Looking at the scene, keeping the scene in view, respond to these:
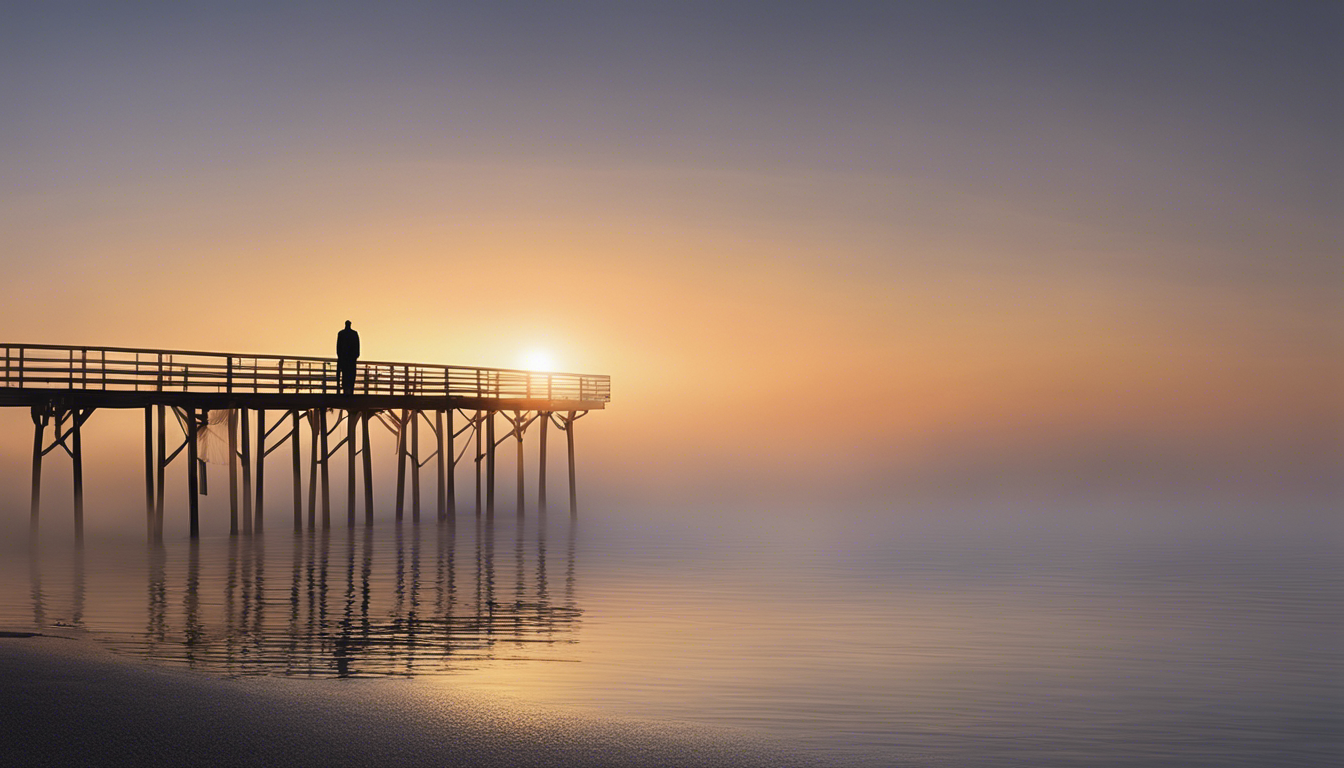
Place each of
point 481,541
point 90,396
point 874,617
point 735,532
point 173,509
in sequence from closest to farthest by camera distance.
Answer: point 874,617 → point 90,396 → point 481,541 → point 735,532 → point 173,509

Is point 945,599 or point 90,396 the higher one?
point 90,396

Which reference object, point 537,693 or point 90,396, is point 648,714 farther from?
point 90,396

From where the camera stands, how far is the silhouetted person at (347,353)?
116 feet

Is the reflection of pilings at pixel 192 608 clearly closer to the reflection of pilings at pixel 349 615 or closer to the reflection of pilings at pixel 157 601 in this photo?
the reflection of pilings at pixel 349 615

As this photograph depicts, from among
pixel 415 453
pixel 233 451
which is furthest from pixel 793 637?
pixel 415 453

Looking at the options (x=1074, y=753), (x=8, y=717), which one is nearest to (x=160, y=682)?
(x=8, y=717)

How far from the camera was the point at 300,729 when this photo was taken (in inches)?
392

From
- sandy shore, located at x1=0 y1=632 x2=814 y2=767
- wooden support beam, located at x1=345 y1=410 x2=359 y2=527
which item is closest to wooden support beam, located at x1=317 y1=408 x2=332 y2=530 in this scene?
wooden support beam, located at x1=345 y1=410 x2=359 y2=527

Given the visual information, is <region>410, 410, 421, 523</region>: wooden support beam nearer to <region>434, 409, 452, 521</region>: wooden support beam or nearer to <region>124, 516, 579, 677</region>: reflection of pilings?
<region>434, 409, 452, 521</region>: wooden support beam

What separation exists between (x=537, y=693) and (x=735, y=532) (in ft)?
133

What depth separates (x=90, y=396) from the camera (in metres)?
30.6

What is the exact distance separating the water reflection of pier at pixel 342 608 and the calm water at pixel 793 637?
0.28 ft

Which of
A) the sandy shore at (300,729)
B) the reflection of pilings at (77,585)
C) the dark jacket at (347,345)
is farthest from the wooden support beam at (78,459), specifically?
the sandy shore at (300,729)

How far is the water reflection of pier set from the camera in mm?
14914
